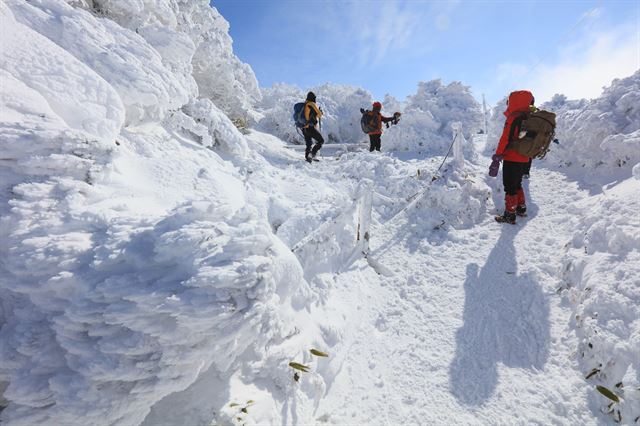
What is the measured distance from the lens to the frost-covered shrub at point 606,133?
5852 mm

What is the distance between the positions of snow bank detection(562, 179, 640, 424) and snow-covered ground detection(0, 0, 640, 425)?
22 millimetres

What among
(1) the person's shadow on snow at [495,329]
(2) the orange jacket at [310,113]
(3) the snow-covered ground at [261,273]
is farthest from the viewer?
(2) the orange jacket at [310,113]

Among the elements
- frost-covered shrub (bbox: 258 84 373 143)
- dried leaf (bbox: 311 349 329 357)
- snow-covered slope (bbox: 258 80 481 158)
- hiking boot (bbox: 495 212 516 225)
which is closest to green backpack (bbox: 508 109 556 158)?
hiking boot (bbox: 495 212 516 225)

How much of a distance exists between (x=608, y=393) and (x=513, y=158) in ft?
13.9

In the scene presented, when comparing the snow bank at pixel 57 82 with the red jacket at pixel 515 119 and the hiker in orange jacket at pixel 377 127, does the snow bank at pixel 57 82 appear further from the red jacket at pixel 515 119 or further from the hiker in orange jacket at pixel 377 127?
the hiker in orange jacket at pixel 377 127

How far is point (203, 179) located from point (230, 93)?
33.7 feet

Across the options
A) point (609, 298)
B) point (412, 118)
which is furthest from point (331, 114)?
point (609, 298)

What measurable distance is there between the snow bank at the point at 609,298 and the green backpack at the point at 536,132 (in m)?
1.35

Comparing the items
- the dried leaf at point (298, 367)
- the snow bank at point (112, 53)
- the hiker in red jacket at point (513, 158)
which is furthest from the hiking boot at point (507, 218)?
the snow bank at point (112, 53)

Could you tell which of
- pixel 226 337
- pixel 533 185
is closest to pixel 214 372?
pixel 226 337

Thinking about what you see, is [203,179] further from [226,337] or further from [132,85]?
[226,337]

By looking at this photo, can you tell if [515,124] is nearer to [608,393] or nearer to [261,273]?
[608,393]

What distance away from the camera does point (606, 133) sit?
658 cm

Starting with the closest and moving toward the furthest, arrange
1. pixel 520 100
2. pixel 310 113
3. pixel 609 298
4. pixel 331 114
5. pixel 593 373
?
pixel 593 373, pixel 609 298, pixel 520 100, pixel 310 113, pixel 331 114
